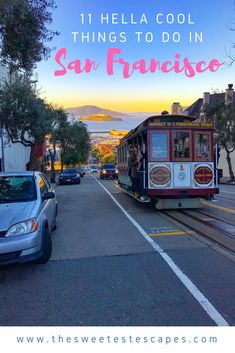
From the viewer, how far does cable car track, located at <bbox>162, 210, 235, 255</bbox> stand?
7850 millimetres

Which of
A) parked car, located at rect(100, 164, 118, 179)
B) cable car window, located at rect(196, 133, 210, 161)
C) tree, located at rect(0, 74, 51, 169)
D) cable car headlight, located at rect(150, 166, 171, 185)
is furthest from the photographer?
parked car, located at rect(100, 164, 118, 179)

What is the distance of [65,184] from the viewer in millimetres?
35875

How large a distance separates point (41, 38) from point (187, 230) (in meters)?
6.19

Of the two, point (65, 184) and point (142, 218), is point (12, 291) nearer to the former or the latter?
point (142, 218)

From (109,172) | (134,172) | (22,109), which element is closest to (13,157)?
(109,172)

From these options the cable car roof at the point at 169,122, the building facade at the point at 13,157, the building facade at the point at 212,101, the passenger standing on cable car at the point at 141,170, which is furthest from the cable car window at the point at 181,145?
the building facade at the point at 212,101

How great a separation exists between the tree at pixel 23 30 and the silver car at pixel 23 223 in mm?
3866

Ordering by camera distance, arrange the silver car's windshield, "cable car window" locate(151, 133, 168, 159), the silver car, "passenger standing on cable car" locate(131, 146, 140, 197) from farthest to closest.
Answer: "passenger standing on cable car" locate(131, 146, 140, 197)
"cable car window" locate(151, 133, 168, 159)
the silver car's windshield
the silver car

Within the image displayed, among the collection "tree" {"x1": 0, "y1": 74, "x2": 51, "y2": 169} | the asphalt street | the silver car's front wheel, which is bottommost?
the asphalt street

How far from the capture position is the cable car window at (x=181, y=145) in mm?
12477

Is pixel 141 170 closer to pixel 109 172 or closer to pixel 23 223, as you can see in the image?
pixel 23 223
